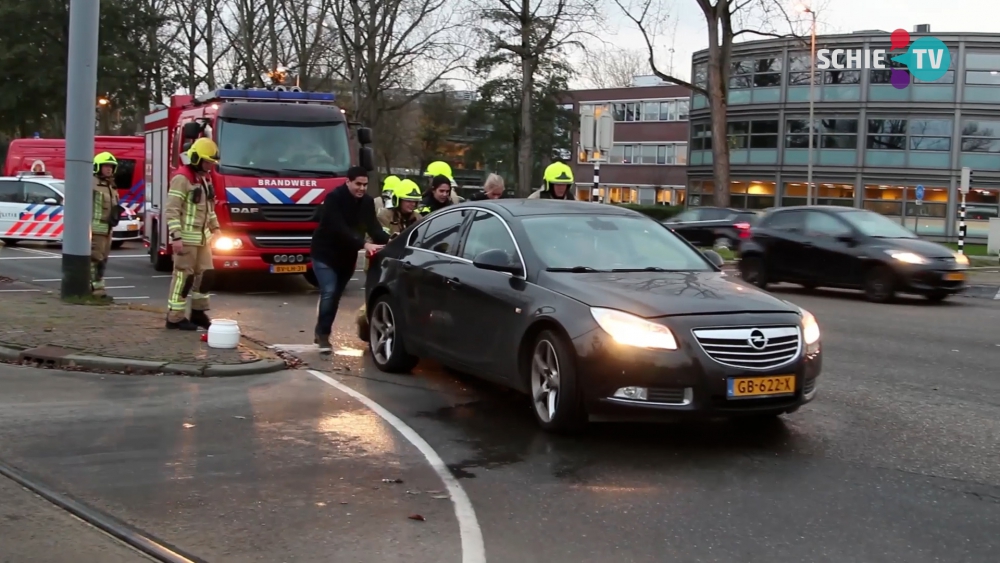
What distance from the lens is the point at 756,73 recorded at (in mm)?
52688

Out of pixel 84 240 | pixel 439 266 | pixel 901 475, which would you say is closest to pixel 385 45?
pixel 84 240

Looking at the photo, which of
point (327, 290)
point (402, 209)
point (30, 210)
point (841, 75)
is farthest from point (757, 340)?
point (841, 75)

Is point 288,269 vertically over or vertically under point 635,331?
under

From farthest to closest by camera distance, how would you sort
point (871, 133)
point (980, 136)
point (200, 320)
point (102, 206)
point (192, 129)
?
point (871, 133) → point (980, 136) → point (192, 129) → point (102, 206) → point (200, 320)

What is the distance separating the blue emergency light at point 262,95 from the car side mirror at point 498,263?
966cm

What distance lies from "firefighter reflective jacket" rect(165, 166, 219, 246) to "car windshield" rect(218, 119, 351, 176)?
4.75 m

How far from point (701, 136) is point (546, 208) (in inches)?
1999

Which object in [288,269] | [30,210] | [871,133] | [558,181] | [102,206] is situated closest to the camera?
[558,181]

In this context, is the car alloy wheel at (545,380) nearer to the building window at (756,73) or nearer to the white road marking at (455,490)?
the white road marking at (455,490)

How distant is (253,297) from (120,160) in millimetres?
16749

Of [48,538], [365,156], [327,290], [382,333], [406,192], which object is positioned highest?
[365,156]

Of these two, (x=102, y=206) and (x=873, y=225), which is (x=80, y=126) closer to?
(x=102, y=206)

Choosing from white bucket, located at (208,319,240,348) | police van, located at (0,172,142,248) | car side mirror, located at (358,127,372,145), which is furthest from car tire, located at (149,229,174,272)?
white bucket, located at (208,319,240,348)

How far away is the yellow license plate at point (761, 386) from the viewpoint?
20.9ft
